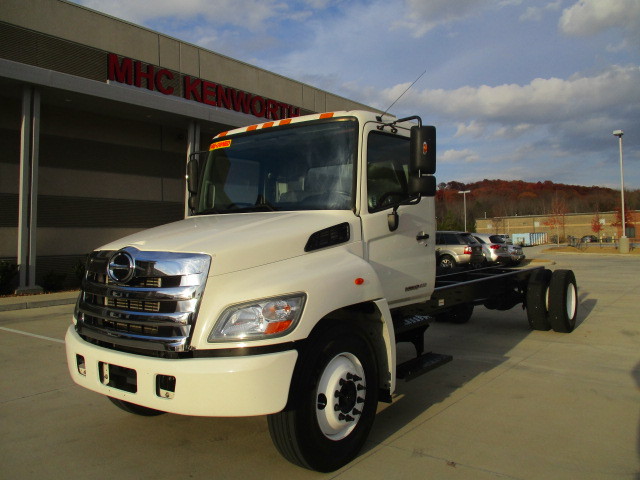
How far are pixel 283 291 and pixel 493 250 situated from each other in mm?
20730

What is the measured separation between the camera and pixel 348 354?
3.51m

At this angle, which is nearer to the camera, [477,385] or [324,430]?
[324,430]

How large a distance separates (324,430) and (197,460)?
3.28 feet

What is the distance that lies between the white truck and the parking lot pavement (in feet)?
1.23

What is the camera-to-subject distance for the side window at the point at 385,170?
4074 mm

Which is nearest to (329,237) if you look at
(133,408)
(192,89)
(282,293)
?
(282,293)

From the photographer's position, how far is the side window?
13.4 feet

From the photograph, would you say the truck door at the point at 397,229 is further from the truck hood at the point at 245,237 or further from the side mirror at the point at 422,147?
the side mirror at the point at 422,147

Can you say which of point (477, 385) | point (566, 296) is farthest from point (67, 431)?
point (566, 296)

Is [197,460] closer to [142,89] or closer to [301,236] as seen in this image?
[301,236]

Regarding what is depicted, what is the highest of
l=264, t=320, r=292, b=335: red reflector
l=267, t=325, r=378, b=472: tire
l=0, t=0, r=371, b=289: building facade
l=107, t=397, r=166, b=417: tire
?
l=0, t=0, r=371, b=289: building facade

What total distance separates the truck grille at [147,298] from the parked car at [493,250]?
19954 mm

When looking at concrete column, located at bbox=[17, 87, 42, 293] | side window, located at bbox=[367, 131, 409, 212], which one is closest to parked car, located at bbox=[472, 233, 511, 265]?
concrete column, located at bbox=[17, 87, 42, 293]

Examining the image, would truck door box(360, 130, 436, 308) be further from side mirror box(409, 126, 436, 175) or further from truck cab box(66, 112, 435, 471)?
side mirror box(409, 126, 436, 175)
